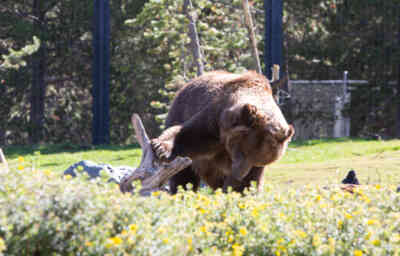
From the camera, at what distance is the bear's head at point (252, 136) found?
212 inches

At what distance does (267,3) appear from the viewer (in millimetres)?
15953

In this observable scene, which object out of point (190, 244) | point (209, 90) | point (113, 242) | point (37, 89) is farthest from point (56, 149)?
point (113, 242)

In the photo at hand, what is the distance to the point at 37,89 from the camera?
1967cm

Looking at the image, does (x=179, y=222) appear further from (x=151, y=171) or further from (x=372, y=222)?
(x=151, y=171)

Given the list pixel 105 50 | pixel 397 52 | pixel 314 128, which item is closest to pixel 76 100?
pixel 105 50

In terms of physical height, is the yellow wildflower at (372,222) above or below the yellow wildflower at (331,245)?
above

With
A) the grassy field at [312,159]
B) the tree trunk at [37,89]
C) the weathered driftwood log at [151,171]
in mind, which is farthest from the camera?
the tree trunk at [37,89]

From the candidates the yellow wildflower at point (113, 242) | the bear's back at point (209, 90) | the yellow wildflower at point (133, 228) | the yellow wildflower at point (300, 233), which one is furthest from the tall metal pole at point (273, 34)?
the yellow wildflower at point (113, 242)

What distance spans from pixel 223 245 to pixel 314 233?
0.54 m

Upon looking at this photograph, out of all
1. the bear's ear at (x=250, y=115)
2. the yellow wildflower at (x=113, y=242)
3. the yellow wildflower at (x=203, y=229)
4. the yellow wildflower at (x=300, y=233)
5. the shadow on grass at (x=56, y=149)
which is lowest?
the shadow on grass at (x=56, y=149)

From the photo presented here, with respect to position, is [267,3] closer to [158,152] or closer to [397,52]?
[397,52]

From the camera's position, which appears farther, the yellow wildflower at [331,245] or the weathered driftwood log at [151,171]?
the weathered driftwood log at [151,171]

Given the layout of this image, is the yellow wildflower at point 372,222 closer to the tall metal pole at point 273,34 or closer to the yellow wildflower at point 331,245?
the yellow wildflower at point 331,245

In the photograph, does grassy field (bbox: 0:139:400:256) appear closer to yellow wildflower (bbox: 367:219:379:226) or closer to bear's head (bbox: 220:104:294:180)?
yellow wildflower (bbox: 367:219:379:226)
